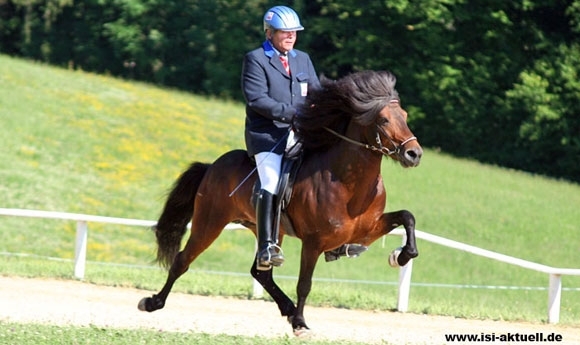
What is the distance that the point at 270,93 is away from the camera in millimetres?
10461

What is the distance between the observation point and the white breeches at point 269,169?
1026 centimetres

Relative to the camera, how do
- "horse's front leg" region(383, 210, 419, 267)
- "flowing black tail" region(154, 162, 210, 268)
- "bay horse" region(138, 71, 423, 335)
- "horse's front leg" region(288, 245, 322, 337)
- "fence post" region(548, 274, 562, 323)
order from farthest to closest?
"fence post" region(548, 274, 562, 323) → "flowing black tail" region(154, 162, 210, 268) → "horse's front leg" region(288, 245, 322, 337) → "horse's front leg" region(383, 210, 419, 267) → "bay horse" region(138, 71, 423, 335)

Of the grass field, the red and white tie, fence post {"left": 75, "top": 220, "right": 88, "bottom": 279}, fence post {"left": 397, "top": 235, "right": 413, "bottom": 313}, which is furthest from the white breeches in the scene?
fence post {"left": 75, "top": 220, "right": 88, "bottom": 279}

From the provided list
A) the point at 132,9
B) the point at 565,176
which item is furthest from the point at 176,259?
the point at 132,9

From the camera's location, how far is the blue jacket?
10.3 meters

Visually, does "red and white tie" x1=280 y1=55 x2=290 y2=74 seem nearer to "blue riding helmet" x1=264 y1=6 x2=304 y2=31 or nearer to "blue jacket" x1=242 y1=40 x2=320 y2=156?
"blue jacket" x1=242 y1=40 x2=320 y2=156

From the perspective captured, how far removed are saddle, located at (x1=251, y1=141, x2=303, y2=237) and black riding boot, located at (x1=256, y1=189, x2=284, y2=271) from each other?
0.23ft

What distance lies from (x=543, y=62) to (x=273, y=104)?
27218 mm

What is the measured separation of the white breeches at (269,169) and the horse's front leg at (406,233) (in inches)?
39.9

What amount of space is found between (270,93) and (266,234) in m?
1.27

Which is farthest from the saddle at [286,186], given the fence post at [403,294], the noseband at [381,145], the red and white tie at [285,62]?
the fence post at [403,294]

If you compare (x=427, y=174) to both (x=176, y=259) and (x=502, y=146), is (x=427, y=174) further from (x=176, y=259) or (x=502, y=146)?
(x=176, y=259)

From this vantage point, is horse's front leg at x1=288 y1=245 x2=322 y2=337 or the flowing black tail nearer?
horse's front leg at x1=288 y1=245 x2=322 y2=337

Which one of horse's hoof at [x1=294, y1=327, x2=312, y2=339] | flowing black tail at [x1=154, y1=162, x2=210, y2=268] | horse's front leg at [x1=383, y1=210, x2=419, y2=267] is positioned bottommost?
horse's hoof at [x1=294, y1=327, x2=312, y2=339]
